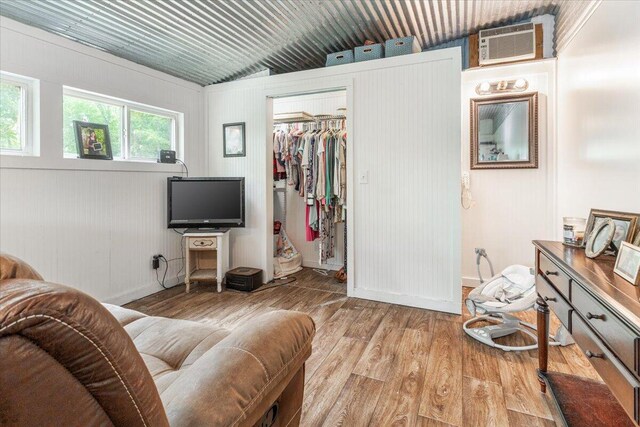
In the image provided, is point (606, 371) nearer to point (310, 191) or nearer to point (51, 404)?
point (51, 404)

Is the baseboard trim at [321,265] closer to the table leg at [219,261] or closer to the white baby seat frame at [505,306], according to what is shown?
the table leg at [219,261]

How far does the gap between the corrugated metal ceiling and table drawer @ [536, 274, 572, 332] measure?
211cm

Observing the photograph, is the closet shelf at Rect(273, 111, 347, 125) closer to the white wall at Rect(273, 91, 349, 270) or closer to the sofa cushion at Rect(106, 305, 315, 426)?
the white wall at Rect(273, 91, 349, 270)

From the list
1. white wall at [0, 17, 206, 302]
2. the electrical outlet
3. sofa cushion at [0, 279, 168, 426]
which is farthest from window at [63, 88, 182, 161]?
the electrical outlet

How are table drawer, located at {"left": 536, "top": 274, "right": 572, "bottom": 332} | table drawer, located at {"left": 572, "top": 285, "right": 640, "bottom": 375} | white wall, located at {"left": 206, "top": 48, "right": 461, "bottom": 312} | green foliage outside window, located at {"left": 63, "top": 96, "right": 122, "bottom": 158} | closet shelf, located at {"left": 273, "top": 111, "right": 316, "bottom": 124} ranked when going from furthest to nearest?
closet shelf, located at {"left": 273, "top": 111, "right": 316, "bottom": 124}
white wall, located at {"left": 206, "top": 48, "right": 461, "bottom": 312}
green foliage outside window, located at {"left": 63, "top": 96, "right": 122, "bottom": 158}
table drawer, located at {"left": 536, "top": 274, "right": 572, "bottom": 332}
table drawer, located at {"left": 572, "top": 285, "right": 640, "bottom": 375}

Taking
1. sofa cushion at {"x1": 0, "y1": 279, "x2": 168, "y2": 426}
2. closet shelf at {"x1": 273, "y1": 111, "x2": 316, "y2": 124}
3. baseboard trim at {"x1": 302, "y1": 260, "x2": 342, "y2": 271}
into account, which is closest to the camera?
sofa cushion at {"x1": 0, "y1": 279, "x2": 168, "y2": 426}

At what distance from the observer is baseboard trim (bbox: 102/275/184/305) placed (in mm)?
3077

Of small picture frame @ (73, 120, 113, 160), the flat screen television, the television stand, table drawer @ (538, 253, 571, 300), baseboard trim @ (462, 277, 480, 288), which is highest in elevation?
small picture frame @ (73, 120, 113, 160)

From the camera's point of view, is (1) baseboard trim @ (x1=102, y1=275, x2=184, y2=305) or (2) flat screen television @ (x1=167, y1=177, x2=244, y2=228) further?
(2) flat screen television @ (x1=167, y1=177, x2=244, y2=228)

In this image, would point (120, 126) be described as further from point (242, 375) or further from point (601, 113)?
point (601, 113)

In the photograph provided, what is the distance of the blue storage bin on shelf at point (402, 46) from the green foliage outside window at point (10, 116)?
3017mm

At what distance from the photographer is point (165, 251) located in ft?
11.8

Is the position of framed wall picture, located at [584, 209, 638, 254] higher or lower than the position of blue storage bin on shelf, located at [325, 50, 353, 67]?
lower

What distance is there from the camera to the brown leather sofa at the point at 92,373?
461 mm
